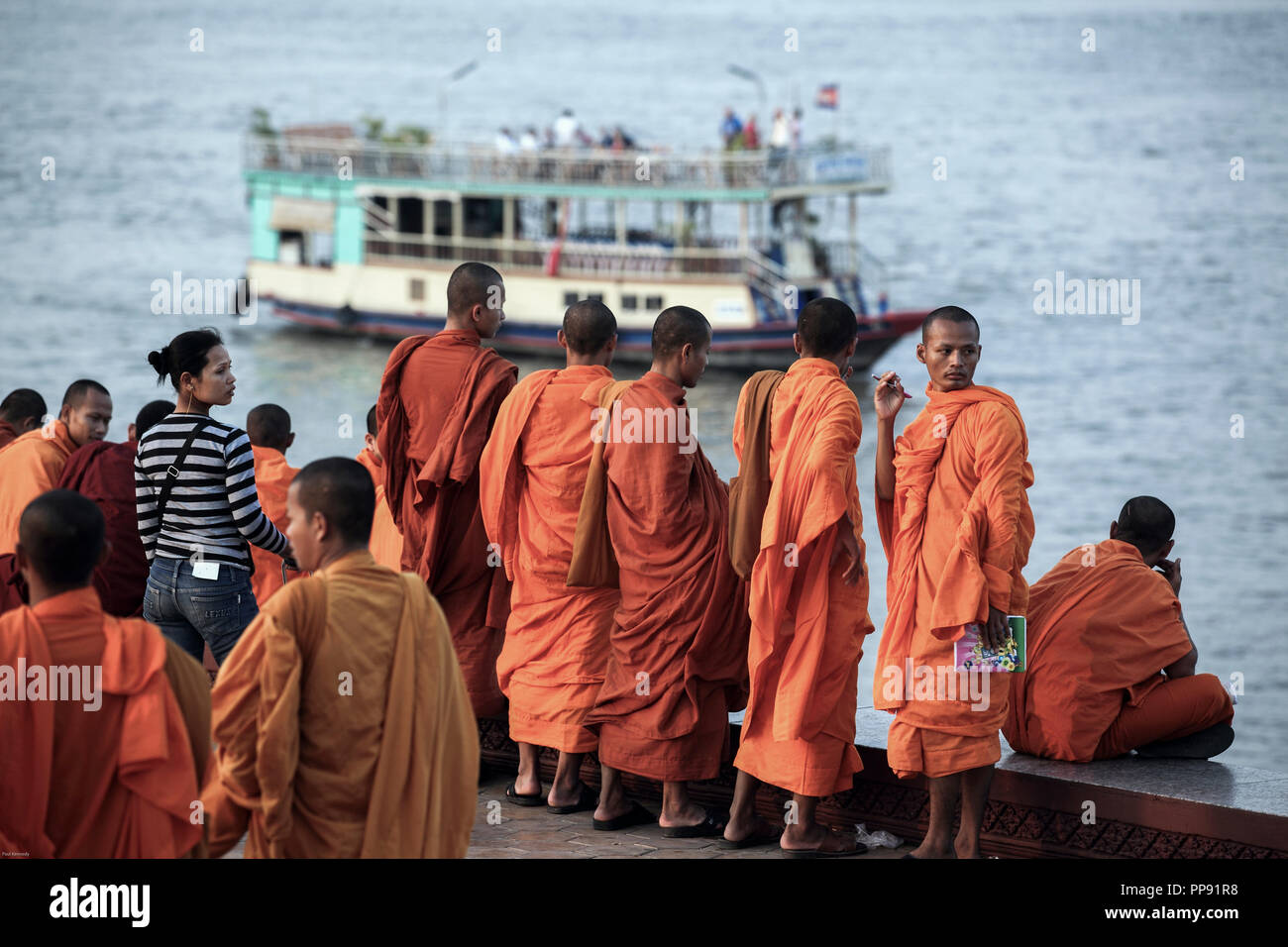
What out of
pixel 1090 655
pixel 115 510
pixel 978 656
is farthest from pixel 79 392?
pixel 1090 655

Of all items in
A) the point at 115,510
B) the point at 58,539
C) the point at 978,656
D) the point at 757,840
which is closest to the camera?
the point at 58,539

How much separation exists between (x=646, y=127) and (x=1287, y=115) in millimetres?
28391

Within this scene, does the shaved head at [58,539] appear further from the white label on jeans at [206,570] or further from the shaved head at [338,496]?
the white label on jeans at [206,570]

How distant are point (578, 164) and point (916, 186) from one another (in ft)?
111

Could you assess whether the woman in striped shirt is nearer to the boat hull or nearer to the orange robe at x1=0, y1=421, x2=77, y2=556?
the orange robe at x1=0, y1=421, x2=77, y2=556

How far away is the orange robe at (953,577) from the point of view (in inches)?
207

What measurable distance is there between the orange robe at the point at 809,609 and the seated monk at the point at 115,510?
217cm

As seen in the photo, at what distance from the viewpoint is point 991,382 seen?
3366 centimetres

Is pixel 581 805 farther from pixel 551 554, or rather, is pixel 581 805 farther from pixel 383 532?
pixel 383 532

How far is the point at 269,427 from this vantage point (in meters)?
7.21

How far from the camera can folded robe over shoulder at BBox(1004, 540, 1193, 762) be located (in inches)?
222

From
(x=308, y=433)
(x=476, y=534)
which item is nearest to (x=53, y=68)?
(x=308, y=433)

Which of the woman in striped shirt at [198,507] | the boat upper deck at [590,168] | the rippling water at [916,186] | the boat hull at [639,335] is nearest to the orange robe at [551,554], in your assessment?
the woman in striped shirt at [198,507]
